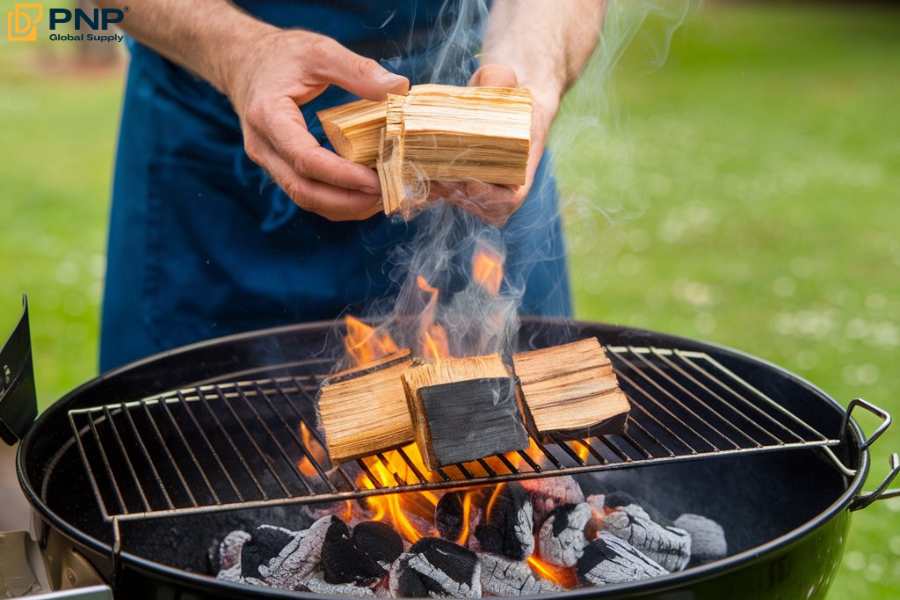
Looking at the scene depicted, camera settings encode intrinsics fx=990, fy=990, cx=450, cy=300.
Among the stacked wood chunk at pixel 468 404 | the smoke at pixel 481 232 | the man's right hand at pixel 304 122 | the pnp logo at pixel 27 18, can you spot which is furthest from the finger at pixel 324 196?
the pnp logo at pixel 27 18

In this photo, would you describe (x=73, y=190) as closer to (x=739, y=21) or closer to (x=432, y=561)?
(x=432, y=561)

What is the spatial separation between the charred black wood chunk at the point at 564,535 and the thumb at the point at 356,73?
819mm

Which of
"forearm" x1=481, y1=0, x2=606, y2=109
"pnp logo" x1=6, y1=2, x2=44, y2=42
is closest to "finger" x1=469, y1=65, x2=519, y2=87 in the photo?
"forearm" x1=481, y1=0, x2=606, y2=109

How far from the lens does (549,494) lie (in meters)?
1.91

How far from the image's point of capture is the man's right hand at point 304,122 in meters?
1.64

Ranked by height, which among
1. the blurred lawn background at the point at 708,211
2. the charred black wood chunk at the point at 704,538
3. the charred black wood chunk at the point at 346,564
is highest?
the charred black wood chunk at the point at 346,564

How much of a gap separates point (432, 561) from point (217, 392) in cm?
66

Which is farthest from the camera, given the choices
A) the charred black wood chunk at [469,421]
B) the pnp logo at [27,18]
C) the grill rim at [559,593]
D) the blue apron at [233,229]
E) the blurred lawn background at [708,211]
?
the blurred lawn background at [708,211]

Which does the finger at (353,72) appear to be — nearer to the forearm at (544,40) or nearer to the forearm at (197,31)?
the forearm at (197,31)

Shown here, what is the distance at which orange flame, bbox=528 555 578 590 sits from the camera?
176 centimetres

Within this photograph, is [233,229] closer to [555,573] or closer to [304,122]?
[304,122]

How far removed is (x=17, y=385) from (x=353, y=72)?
2.66ft

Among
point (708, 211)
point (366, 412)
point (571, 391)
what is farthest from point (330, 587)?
point (708, 211)

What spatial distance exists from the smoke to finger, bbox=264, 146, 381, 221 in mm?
397
